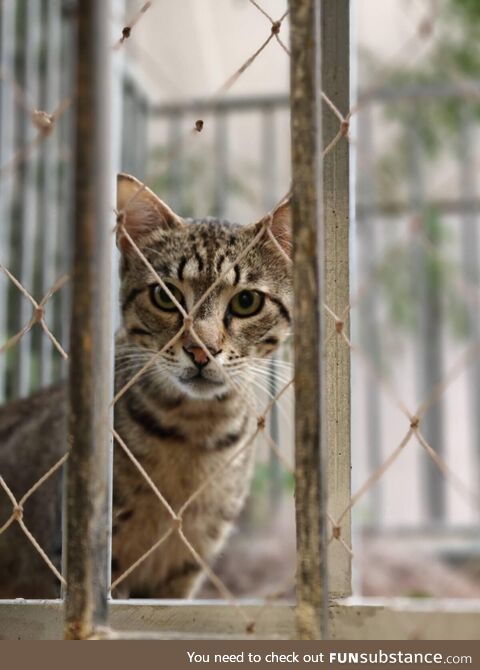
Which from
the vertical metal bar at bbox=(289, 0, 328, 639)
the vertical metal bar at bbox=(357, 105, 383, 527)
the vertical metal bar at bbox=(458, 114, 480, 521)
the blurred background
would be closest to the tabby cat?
the vertical metal bar at bbox=(289, 0, 328, 639)

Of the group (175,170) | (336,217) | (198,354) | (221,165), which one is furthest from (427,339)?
(336,217)

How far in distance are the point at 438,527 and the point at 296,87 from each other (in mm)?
3420

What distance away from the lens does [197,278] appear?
1.60 meters

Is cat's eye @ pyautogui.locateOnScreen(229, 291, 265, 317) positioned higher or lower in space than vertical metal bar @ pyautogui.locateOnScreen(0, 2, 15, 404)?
lower

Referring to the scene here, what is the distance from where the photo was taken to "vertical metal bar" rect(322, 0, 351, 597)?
122 centimetres

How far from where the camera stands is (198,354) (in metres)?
1.50

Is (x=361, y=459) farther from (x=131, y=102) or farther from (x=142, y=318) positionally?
(x=142, y=318)

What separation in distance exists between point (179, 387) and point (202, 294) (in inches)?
8.0

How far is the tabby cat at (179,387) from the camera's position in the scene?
157cm

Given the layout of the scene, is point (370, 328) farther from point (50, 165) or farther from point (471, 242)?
point (50, 165)

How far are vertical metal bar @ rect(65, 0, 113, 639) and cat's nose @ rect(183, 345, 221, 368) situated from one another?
Answer: 0.58 m

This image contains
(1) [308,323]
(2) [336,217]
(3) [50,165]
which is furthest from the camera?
(3) [50,165]

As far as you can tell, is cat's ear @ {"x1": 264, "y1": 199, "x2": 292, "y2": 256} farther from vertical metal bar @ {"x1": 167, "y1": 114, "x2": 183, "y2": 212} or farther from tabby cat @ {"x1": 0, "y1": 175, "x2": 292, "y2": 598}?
vertical metal bar @ {"x1": 167, "y1": 114, "x2": 183, "y2": 212}
